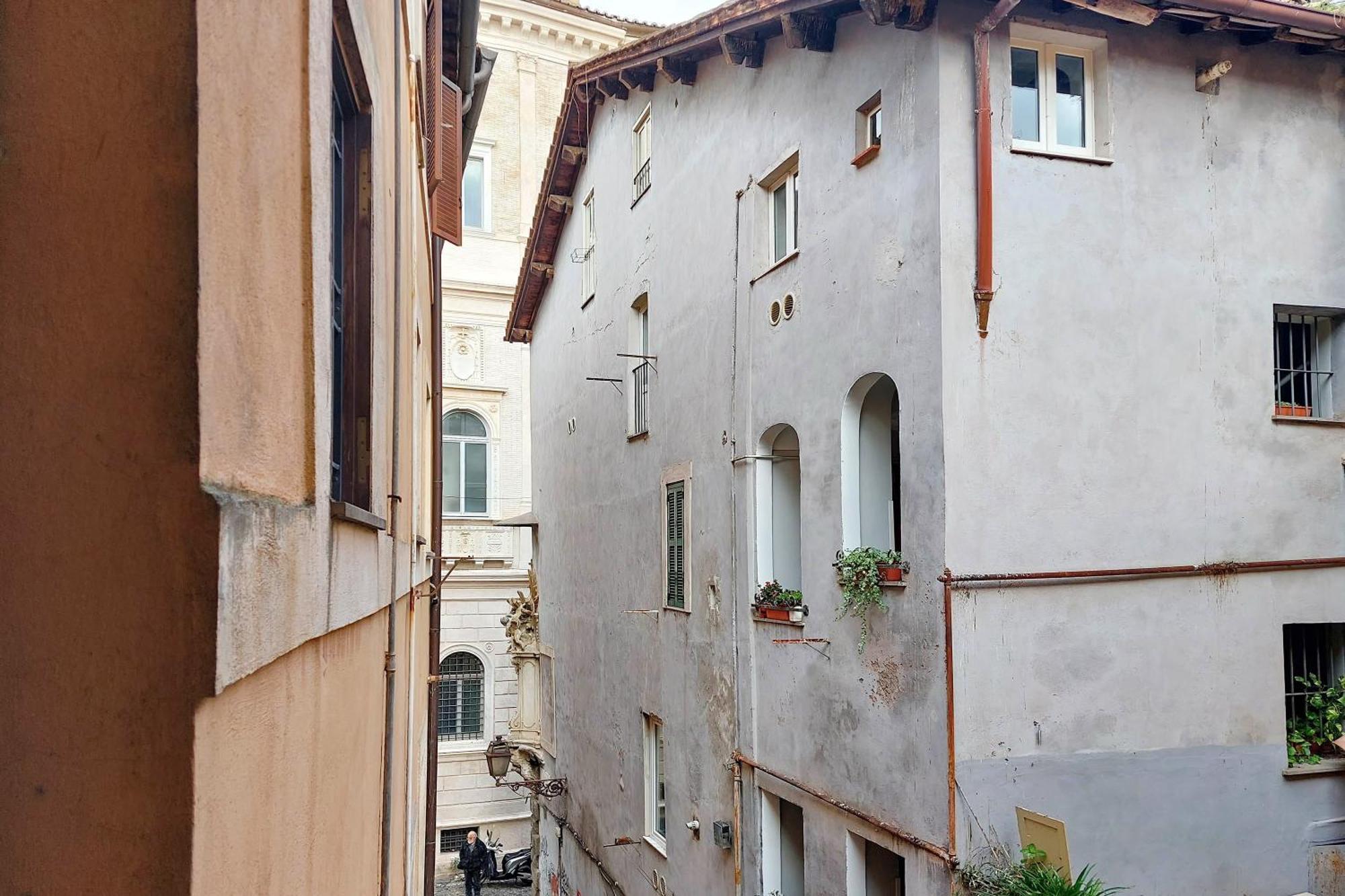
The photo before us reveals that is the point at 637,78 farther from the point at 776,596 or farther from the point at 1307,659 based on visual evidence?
the point at 1307,659

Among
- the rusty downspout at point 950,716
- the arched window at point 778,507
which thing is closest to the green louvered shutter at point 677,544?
the arched window at point 778,507

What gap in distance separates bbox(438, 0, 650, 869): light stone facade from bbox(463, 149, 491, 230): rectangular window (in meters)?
0.07

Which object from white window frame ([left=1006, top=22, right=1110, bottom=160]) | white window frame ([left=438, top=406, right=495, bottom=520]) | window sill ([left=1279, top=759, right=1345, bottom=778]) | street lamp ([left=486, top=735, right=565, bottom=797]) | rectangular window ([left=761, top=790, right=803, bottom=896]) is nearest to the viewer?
white window frame ([left=1006, top=22, right=1110, bottom=160])

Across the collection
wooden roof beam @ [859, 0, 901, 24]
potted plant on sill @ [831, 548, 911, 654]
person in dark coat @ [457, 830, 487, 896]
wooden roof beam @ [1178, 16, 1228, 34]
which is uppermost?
wooden roof beam @ [1178, 16, 1228, 34]

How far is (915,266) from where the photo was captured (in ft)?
26.6

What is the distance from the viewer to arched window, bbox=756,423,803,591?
428 inches

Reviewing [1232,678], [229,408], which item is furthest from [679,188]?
[229,408]

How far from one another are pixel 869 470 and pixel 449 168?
15.9ft

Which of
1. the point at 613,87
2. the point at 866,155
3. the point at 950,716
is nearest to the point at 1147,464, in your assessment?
the point at 950,716

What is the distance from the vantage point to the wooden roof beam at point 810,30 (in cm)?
929

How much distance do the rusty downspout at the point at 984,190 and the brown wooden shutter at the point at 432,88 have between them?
4.13 meters

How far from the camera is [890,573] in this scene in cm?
829

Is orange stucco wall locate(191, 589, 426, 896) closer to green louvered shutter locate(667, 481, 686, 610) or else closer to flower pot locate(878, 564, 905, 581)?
flower pot locate(878, 564, 905, 581)

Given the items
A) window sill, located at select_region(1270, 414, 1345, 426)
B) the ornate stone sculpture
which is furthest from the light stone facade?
window sill, located at select_region(1270, 414, 1345, 426)
